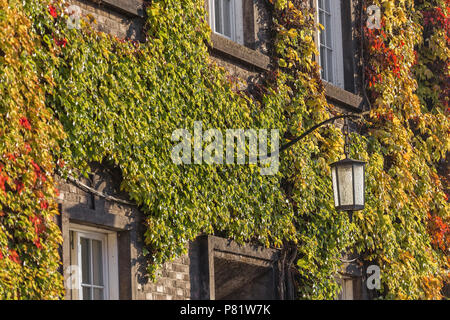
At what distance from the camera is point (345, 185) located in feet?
34.6

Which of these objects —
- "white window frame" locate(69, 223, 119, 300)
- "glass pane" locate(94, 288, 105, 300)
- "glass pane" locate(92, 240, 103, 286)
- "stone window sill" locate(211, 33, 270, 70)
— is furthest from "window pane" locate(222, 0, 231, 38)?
"glass pane" locate(94, 288, 105, 300)

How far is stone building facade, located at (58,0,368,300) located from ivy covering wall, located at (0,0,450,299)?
0.56ft

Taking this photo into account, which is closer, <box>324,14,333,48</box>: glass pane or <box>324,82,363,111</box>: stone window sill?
<box>324,82,363,111</box>: stone window sill

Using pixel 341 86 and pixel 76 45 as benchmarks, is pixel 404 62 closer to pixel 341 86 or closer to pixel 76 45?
pixel 341 86

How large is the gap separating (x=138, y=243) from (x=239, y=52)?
299cm

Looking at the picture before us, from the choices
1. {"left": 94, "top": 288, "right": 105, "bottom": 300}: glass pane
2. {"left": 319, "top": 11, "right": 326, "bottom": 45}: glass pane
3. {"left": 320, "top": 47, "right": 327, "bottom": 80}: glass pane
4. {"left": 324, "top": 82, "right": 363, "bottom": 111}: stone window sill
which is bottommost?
{"left": 94, "top": 288, "right": 105, "bottom": 300}: glass pane

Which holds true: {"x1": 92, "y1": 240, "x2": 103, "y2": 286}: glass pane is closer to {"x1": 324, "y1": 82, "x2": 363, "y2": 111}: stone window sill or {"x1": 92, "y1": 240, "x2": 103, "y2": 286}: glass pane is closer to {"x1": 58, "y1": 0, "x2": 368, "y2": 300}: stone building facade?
{"x1": 58, "y1": 0, "x2": 368, "y2": 300}: stone building facade

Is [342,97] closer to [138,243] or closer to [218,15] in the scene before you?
[218,15]

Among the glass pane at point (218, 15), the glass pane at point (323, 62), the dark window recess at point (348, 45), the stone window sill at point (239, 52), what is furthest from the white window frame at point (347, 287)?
the glass pane at point (218, 15)

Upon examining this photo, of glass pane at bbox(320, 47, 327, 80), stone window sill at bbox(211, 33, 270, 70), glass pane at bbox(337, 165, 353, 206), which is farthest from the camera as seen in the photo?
glass pane at bbox(320, 47, 327, 80)

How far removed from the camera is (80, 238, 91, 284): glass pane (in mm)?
9195

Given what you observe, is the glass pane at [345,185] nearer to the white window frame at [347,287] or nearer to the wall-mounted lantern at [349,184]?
the wall-mounted lantern at [349,184]

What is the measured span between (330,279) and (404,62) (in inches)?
164

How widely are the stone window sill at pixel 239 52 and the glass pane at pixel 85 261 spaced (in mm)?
2946
